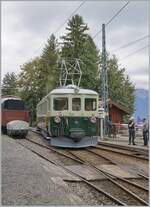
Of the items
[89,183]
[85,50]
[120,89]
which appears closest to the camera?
[89,183]

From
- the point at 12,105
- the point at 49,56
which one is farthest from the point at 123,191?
the point at 49,56

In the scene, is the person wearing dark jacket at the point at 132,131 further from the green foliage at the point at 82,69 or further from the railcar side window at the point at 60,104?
the green foliage at the point at 82,69

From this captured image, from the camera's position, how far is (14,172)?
426 inches

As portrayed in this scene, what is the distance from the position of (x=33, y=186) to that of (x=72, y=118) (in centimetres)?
1064

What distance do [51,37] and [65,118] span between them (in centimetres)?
5270

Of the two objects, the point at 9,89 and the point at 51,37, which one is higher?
the point at 51,37

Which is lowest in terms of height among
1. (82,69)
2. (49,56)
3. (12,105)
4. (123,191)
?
(123,191)

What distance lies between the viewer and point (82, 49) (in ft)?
146

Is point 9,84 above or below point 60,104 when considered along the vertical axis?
above

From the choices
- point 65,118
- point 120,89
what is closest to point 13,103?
point 65,118

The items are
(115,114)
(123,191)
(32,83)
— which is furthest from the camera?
(32,83)

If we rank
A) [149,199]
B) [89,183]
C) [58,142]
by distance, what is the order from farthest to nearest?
[58,142] → [89,183] → [149,199]

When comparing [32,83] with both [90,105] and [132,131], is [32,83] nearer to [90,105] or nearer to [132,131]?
[132,131]

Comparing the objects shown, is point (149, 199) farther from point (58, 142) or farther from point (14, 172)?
point (58, 142)
